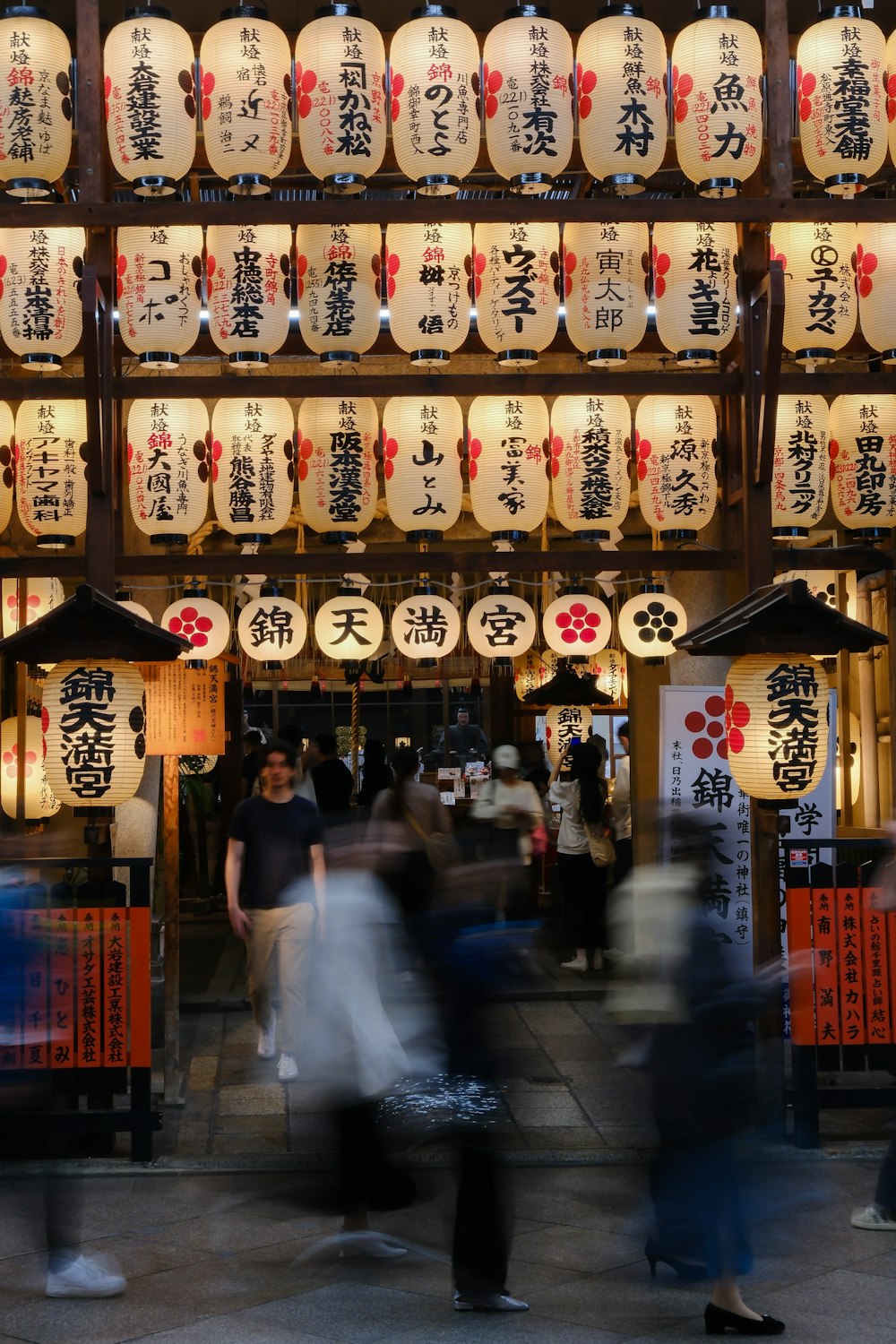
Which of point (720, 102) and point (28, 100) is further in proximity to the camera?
point (720, 102)

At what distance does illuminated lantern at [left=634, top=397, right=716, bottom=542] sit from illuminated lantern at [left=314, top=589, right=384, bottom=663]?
94.5 inches

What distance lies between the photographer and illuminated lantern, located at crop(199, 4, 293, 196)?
9.36 m

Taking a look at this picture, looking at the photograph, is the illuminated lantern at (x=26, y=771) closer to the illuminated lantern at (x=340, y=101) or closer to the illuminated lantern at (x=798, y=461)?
the illuminated lantern at (x=340, y=101)

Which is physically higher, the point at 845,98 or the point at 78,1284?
the point at 845,98

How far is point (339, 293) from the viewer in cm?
968

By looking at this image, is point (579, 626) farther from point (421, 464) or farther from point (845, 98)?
point (845, 98)

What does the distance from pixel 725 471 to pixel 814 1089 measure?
13.9 ft

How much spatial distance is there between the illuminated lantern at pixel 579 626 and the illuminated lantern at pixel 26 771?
4.49 meters

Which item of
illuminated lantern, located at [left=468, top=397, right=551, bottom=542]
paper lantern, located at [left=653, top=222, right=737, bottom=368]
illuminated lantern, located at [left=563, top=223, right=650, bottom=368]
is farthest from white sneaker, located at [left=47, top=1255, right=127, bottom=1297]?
paper lantern, located at [left=653, top=222, right=737, bottom=368]

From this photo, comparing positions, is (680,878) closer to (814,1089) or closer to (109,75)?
(814,1089)

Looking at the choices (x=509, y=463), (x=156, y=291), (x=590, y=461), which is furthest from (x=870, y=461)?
(x=156, y=291)

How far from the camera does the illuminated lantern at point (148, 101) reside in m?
9.28

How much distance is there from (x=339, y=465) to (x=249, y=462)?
0.61 metres

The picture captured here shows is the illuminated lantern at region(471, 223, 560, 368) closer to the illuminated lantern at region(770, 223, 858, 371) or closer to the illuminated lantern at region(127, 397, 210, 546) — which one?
the illuminated lantern at region(770, 223, 858, 371)
